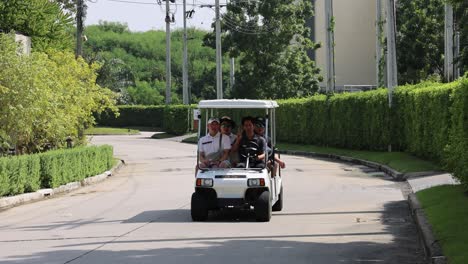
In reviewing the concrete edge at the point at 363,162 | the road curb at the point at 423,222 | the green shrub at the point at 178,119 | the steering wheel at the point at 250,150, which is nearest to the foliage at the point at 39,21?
the concrete edge at the point at 363,162

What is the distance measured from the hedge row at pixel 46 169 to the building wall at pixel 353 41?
58.5 meters

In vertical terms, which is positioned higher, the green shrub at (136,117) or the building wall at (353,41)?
the building wall at (353,41)

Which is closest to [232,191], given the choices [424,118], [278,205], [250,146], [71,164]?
[250,146]

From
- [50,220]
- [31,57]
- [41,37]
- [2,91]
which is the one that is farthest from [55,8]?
[50,220]

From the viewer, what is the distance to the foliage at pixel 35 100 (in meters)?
31.9

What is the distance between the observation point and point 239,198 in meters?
18.7

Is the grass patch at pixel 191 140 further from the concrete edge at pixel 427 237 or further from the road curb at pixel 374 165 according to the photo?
the concrete edge at pixel 427 237

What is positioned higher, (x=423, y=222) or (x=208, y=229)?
(x=423, y=222)

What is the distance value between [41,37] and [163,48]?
137958 mm

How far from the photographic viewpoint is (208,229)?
17297mm

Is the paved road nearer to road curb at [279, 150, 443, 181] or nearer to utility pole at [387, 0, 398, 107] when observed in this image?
road curb at [279, 150, 443, 181]

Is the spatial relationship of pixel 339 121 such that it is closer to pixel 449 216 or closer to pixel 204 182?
pixel 204 182

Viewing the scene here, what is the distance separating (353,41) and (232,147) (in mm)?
74757

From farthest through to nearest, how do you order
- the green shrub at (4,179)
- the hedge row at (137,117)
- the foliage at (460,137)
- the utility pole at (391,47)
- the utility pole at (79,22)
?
the hedge row at (137,117), the utility pole at (79,22), the utility pole at (391,47), the green shrub at (4,179), the foliage at (460,137)
